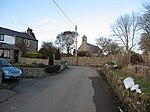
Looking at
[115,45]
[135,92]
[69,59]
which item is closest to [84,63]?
[69,59]

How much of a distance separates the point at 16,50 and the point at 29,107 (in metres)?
40.8

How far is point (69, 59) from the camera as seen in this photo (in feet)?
167

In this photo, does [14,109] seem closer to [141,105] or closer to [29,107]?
[29,107]

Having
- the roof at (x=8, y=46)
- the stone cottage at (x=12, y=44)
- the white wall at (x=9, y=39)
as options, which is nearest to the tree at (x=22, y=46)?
the stone cottage at (x=12, y=44)

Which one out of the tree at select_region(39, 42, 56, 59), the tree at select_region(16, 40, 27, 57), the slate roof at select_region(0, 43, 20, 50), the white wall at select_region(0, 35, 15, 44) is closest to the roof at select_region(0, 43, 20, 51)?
the slate roof at select_region(0, 43, 20, 50)

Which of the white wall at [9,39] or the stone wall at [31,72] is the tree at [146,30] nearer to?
the stone wall at [31,72]

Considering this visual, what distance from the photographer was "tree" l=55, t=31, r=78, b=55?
70.8 metres

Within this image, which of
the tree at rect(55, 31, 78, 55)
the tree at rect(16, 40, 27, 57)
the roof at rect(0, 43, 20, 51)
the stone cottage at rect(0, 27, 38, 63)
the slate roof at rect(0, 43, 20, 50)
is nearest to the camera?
the roof at rect(0, 43, 20, 51)

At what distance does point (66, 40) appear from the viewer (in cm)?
7219

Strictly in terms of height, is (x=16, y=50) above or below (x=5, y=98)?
above

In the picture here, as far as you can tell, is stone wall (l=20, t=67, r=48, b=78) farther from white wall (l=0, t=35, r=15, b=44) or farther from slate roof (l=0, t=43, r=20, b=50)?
white wall (l=0, t=35, r=15, b=44)

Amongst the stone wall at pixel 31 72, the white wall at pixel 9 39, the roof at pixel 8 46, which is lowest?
the stone wall at pixel 31 72

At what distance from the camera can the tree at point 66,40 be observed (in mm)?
70750

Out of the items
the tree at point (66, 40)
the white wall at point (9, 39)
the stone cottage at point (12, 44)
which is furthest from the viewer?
the tree at point (66, 40)
